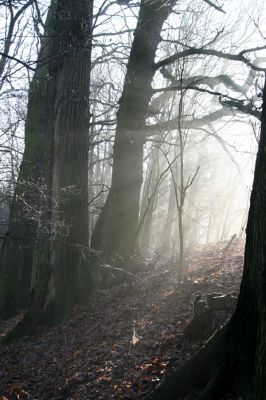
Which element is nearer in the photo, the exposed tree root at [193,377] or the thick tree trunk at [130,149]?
the exposed tree root at [193,377]

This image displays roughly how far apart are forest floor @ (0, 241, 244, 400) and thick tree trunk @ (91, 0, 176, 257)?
4.37 ft

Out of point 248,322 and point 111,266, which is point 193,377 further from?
point 111,266

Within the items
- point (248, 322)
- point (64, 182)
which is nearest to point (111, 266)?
point (64, 182)

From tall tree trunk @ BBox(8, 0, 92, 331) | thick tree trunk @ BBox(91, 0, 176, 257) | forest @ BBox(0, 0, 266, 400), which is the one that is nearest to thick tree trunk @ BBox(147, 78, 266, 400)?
forest @ BBox(0, 0, 266, 400)

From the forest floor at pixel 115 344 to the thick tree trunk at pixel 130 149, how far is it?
4.37 ft

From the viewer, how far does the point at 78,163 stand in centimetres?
994

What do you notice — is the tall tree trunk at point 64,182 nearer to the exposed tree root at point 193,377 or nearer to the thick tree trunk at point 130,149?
the thick tree trunk at point 130,149

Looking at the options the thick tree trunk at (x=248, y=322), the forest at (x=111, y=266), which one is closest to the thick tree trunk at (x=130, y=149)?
the forest at (x=111, y=266)

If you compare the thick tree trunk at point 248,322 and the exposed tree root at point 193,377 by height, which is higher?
the thick tree trunk at point 248,322

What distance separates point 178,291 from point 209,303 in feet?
10.1

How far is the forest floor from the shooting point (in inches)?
245

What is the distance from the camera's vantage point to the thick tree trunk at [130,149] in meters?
11.9

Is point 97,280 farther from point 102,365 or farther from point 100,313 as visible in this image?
point 102,365

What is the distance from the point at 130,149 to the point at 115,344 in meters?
5.89
